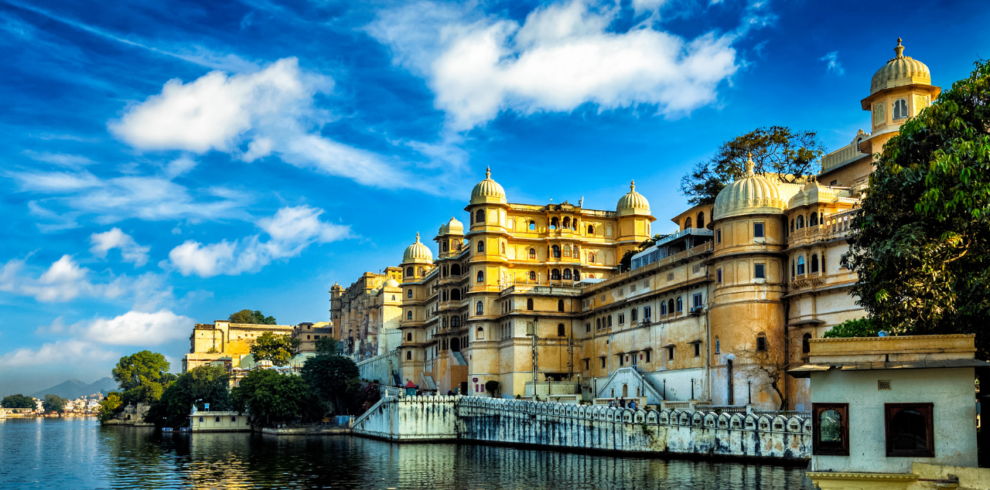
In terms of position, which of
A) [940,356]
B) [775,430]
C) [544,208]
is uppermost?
[544,208]

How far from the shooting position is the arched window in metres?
53.0

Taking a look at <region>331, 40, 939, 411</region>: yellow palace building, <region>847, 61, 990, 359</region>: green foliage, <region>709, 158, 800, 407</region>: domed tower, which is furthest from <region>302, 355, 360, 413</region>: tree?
<region>847, 61, 990, 359</region>: green foliage

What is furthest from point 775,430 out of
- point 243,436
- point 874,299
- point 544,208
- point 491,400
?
point 243,436

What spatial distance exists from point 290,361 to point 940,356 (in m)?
127

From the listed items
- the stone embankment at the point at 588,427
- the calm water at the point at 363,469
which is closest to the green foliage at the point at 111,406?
the calm water at the point at 363,469

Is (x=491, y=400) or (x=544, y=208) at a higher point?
(x=544, y=208)

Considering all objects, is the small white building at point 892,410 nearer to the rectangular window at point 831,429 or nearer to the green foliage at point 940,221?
the rectangular window at point 831,429

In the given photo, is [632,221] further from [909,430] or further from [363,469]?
[909,430]

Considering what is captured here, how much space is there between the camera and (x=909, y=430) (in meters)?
21.7

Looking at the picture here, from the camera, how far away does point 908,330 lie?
27469mm

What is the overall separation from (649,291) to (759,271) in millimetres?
13936

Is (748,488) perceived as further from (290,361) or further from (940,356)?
(290,361)

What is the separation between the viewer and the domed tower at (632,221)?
85875 millimetres

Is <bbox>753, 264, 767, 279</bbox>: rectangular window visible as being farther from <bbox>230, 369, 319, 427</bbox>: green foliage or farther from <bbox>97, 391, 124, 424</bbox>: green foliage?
<bbox>97, 391, 124, 424</bbox>: green foliage
